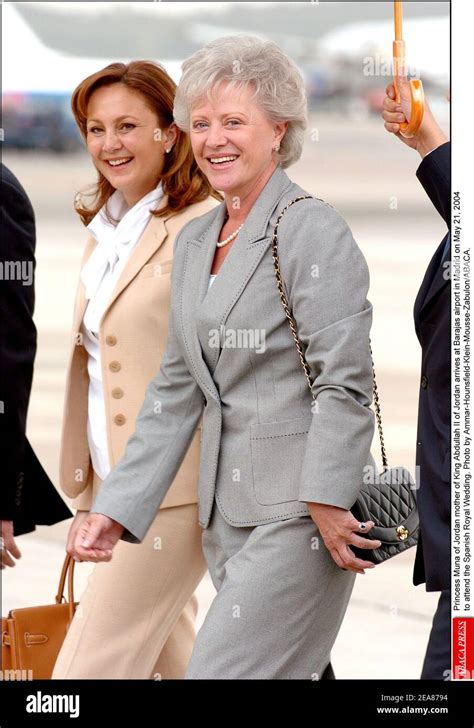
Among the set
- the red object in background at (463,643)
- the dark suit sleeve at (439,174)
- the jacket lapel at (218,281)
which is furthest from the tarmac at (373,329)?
the red object in background at (463,643)

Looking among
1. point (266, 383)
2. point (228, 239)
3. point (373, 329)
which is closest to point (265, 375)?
point (266, 383)

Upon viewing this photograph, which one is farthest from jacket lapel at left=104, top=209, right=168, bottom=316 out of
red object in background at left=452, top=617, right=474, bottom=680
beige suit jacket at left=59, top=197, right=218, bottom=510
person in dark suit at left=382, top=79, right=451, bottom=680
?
red object in background at left=452, top=617, right=474, bottom=680

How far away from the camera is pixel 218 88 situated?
363 cm

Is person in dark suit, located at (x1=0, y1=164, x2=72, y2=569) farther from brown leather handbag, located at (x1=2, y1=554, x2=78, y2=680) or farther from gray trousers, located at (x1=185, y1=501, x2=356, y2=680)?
gray trousers, located at (x1=185, y1=501, x2=356, y2=680)

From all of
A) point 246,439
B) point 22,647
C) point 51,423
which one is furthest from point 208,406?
point 51,423

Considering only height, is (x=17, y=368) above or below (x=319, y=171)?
below

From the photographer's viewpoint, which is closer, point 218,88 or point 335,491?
point 335,491

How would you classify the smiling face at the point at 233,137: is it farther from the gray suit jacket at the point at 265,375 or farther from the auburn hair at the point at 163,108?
the auburn hair at the point at 163,108

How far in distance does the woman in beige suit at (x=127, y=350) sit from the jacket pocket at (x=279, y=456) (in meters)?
0.64

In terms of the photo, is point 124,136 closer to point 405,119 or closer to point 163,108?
point 163,108

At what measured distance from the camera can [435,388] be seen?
145 inches

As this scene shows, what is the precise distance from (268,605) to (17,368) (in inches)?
52.1
